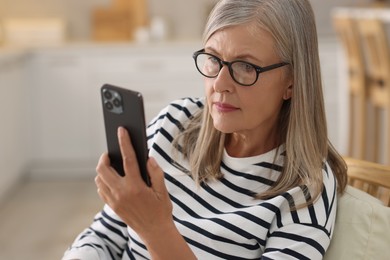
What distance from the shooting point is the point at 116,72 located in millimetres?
4949

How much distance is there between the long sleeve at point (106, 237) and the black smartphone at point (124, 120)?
0.35 meters

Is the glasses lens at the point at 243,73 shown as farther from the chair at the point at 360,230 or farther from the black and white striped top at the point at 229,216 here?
the chair at the point at 360,230

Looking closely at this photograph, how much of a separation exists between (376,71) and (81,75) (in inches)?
77.2

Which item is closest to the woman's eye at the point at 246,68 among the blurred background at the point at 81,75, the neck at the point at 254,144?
the neck at the point at 254,144

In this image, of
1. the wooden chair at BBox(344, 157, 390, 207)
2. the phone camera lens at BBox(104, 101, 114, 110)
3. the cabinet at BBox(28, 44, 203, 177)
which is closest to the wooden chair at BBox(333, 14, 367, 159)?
the cabinet at BBox(28, 44, 203, 177)

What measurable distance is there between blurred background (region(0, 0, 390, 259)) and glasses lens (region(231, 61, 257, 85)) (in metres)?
3.03

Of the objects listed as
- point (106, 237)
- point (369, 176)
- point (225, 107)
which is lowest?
point (106, 237)

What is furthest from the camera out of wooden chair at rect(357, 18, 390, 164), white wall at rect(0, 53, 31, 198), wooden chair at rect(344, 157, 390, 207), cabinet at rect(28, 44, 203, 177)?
cabinet at rect(28, 44, 203, 177)

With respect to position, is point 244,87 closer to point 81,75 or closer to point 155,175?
point 155,175

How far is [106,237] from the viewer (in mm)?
1506

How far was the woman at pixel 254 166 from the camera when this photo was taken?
117cm

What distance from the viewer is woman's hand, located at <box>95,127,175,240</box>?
3.62 feet

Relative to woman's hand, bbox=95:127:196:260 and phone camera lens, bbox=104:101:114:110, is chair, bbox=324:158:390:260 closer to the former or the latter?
woman's hand, bbox=95:127:196:260

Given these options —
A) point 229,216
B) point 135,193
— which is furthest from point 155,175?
point 229,216
